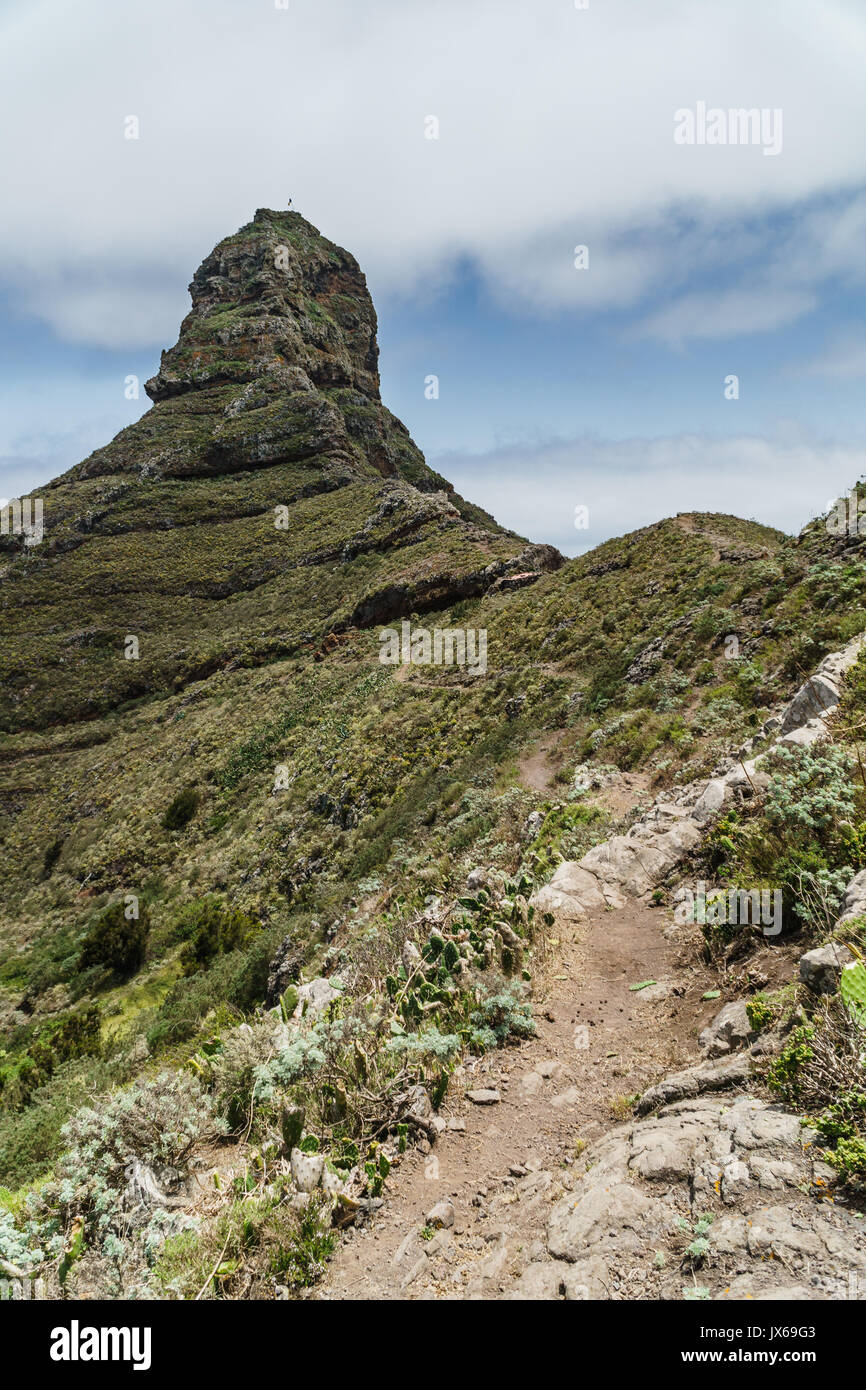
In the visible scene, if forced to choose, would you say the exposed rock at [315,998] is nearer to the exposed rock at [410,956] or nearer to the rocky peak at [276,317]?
the exposed rock at [410,956]

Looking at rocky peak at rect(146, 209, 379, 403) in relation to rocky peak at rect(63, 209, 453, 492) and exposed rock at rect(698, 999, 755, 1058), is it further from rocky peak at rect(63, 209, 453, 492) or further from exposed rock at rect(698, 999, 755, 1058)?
exposed rock at rect(698, 999, 755, 1058)

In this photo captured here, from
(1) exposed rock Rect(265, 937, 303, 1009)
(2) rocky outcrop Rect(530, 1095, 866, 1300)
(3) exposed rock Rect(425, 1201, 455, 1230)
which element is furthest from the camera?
(1) exposed rock Rect(265, 937, 303, 1009)

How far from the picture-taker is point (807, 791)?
5188 millimetres

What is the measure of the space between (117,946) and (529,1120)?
18.5m

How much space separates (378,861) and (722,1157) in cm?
1174

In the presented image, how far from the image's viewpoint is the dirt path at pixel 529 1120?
3023mm

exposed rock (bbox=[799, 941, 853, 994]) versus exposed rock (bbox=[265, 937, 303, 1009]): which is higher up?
exposed rock (bbox=[799, 941, 853, 994])

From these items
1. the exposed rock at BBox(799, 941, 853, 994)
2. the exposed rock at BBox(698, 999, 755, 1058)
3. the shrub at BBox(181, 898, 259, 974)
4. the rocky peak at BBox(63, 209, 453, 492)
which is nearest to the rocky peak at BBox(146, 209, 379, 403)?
the rocky peak at BBox(63, 209, 453, 492)

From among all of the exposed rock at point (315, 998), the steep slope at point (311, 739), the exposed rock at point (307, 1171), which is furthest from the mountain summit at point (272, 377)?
the exposed rock at point (307, 1171)

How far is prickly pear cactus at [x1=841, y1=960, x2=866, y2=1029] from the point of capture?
2.82 metres

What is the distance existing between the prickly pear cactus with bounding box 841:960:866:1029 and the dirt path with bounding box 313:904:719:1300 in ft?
4.85
